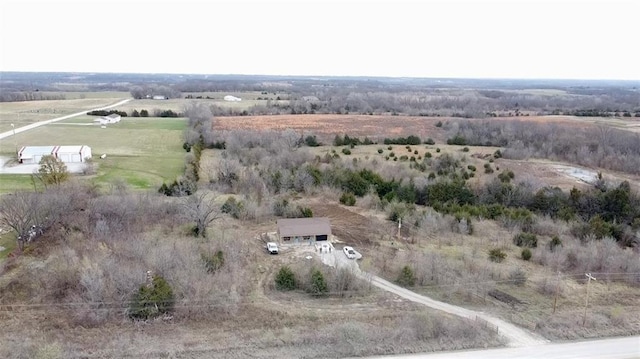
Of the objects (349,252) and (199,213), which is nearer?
(349,252)

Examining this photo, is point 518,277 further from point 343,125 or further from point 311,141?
point 343,125

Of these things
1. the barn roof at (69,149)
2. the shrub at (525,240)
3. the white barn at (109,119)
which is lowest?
the shrub at (525,240)

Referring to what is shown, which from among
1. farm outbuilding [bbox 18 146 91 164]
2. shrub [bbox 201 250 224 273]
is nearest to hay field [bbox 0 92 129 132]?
farm outbuilding [bbox 18 146 91 164]

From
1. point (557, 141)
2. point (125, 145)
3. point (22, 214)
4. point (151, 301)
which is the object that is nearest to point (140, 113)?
point (125, 145)

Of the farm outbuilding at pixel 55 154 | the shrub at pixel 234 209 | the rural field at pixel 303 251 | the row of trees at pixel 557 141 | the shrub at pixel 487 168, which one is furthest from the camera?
the row of trees at pixel 557 141

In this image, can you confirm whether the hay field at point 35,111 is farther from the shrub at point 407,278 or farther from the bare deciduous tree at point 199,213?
the shrub at point 407,278

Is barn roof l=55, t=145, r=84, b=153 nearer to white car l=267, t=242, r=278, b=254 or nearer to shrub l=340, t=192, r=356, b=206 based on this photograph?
shrub l=340, t=192, r=356, b=206

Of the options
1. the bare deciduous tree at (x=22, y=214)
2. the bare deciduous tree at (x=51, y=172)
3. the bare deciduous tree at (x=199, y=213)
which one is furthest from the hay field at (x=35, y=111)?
the bare deciduous tree at (x=199, y=213)

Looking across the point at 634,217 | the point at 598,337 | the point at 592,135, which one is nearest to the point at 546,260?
the point at 598,337
